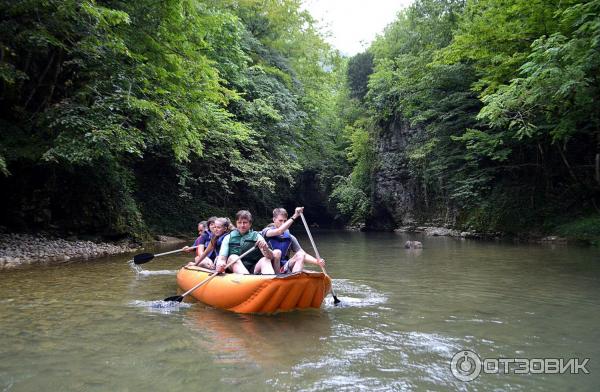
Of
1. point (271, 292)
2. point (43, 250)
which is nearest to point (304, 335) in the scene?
point (271, 292)

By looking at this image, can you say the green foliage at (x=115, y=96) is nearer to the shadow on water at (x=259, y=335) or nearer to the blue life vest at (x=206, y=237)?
the blue life vest at (x=206, y=237)

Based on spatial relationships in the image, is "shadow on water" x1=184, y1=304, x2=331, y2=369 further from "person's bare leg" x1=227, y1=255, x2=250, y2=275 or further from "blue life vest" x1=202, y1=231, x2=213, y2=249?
"blue life vest" x1=202, y1=231, x2=213, y2=249

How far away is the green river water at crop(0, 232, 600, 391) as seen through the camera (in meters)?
3.31

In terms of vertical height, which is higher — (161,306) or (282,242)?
(282,242)

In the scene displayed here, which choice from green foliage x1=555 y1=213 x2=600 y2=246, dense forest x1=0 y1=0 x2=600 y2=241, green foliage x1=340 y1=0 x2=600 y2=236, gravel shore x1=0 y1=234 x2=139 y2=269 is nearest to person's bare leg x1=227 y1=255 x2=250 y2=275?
dense forest x1=0 y1=0 x2=600 y2=241

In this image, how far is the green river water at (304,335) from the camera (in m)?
3.31

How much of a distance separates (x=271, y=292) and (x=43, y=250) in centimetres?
770

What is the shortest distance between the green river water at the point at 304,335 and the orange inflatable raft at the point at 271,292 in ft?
0.46

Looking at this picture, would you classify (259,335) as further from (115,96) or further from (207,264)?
(115,96)

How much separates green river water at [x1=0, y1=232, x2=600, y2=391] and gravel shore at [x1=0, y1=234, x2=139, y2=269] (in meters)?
1.57

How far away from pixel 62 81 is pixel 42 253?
13.8ft

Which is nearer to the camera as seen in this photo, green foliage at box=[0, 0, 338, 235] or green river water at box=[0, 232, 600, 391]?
green river water at box=[0, 232, 600, 391]

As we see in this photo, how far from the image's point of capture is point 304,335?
452 cm

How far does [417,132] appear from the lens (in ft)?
77.9
